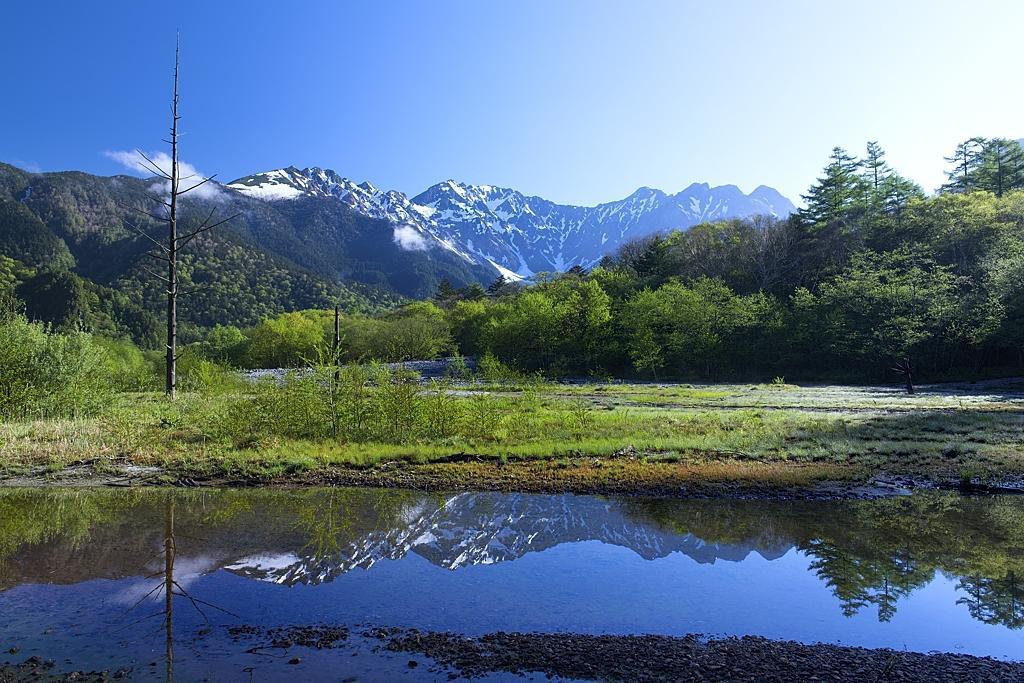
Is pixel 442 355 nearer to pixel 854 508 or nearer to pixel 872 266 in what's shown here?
pixel 872 266

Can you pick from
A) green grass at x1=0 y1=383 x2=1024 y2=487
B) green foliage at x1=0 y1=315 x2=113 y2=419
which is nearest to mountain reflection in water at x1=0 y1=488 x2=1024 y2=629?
green grass at x1=0 y1=383 x2=1024 y2=487

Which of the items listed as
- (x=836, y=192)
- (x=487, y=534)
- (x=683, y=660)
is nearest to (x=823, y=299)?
(x=836, y=192)

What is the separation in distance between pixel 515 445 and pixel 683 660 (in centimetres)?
1094

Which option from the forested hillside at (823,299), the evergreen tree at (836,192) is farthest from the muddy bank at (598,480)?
the evergreen tree at (836,192)

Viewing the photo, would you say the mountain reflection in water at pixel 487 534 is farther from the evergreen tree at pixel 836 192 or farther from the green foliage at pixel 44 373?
the evergreen tree at pixel 836 192

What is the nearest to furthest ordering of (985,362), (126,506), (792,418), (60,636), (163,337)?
(60,636), (126,506), (792,418), (985,362), (163,337)

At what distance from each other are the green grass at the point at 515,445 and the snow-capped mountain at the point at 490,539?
2.03 m

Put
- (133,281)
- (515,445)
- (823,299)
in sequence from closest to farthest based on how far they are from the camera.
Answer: (515,445)
(823,299)
(133,281)

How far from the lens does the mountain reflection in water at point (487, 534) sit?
760cm

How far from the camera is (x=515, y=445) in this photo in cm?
1606

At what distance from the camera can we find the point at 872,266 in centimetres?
6675

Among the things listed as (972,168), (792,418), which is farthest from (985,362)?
(972,168)

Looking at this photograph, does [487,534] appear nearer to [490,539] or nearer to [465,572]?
→ [490,539]

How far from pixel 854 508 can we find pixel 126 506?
1323cm
